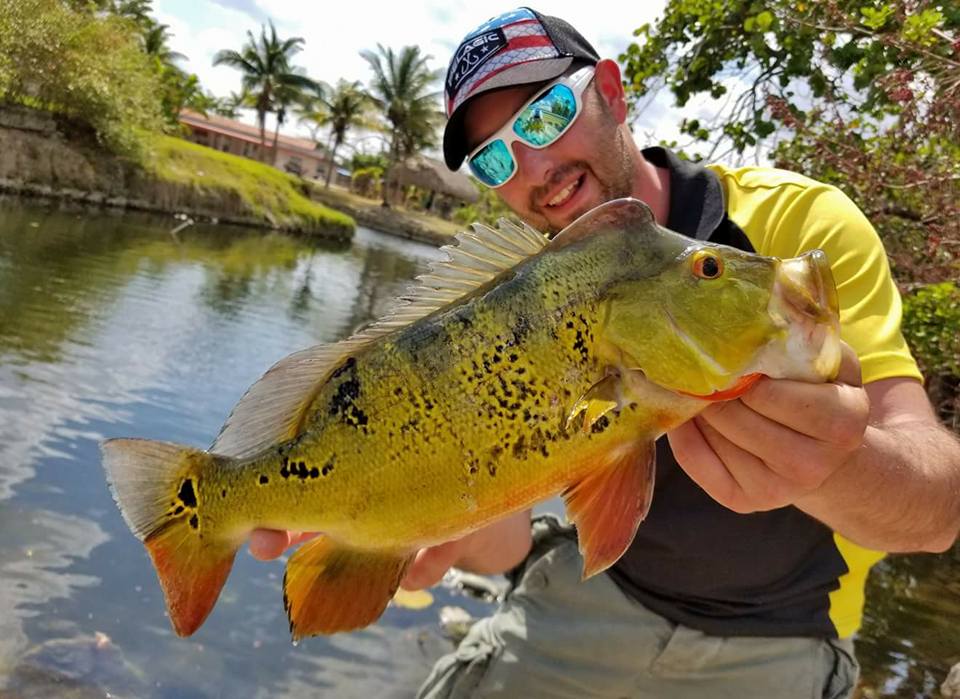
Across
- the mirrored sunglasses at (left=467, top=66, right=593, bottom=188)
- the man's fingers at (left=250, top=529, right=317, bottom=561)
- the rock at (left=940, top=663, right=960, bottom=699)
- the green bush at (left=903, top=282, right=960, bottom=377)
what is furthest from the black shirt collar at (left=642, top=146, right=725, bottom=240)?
the rock at (left=940, top=663, right=960, bottom=699)

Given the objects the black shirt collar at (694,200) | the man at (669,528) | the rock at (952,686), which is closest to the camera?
the man at (669,528)

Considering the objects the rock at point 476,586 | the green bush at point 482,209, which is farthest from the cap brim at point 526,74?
the green bush at point 482,209

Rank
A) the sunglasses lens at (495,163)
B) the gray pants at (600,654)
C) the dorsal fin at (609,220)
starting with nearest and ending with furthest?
1. the dorsal fin at (609,220)
2. the gray pants at (600,654)
3. the sunglasses lens at (495,163)

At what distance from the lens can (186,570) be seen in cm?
182

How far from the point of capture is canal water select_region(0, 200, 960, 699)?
4574 millimetres

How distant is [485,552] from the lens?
3393mm

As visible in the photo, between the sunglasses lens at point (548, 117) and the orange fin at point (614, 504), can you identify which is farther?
the sunglasses lens at point (548, 117)

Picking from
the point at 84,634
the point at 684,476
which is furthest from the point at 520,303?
the point at 84,634

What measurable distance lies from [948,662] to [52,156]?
2841 cm

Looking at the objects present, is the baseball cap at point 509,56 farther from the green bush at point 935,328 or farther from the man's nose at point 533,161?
the green bush at point 935,328

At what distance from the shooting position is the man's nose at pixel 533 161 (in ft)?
10.2

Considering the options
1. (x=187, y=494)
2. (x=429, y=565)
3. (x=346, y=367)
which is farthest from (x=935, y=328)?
(x=187, y=494)

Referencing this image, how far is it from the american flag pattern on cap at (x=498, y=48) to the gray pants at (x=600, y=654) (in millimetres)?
2139

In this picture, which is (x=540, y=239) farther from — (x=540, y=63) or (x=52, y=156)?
(x=52, y=156)
